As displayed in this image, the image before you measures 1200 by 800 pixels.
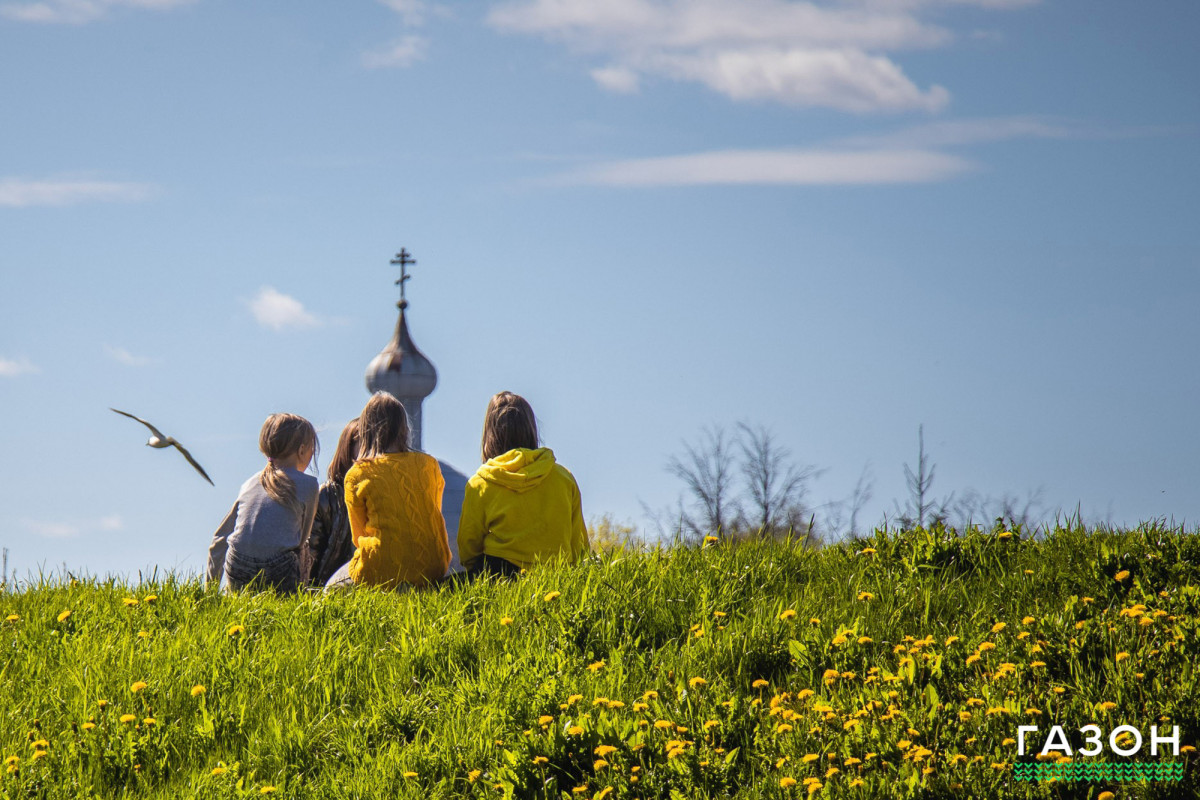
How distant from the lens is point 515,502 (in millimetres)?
7000

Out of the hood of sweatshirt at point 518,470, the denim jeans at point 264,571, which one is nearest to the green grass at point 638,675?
the denim jeans at point 264,571

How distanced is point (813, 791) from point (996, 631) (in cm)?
166

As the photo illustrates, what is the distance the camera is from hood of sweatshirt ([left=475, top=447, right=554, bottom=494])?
6.93 meters

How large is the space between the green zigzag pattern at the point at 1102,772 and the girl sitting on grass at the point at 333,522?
470 centimetres

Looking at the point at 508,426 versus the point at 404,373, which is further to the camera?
the point at 404,373

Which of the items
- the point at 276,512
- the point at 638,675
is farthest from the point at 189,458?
the point at 638,675

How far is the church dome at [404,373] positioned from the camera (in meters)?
16.3

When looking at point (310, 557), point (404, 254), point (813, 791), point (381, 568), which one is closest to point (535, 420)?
point (381, 568)

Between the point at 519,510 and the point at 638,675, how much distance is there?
196 cm

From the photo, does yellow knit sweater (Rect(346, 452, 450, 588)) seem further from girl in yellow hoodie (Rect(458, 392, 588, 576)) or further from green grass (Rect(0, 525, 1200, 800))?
green grass (Rect(0, 525, 1200, 800))

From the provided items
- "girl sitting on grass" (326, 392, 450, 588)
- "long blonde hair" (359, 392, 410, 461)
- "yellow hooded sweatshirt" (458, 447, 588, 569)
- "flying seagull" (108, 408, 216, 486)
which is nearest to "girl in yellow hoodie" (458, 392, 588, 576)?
"yellow hooded sweatshirt" (458, 447, 588, 569)

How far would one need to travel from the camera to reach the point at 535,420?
7.20 m

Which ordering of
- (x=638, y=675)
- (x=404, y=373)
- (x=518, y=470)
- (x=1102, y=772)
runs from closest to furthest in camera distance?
(x=1102, y=772)
(x=638, y=675)
(x=518, y=470)
(x=404, y=373)

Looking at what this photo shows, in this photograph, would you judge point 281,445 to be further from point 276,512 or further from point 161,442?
point 161,442
